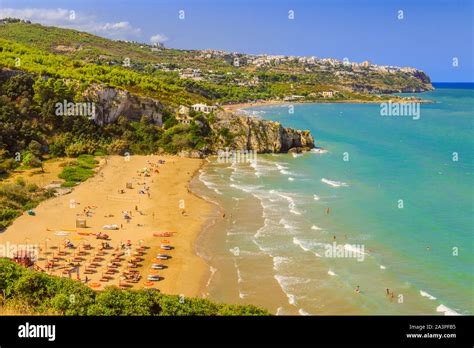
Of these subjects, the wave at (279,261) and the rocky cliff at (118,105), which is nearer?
the wave at (279,261)

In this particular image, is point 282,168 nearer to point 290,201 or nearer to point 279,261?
point 290,201

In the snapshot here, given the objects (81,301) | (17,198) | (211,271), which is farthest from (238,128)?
(81,301)

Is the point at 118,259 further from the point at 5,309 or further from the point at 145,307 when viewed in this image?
the point at 5,309

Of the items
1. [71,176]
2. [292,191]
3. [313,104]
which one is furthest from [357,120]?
[71,176]

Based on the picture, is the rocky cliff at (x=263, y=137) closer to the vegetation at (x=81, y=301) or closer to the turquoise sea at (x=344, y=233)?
the turquoise sea at (x=344, y=233)

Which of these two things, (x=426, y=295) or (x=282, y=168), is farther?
(x=282, y=168)

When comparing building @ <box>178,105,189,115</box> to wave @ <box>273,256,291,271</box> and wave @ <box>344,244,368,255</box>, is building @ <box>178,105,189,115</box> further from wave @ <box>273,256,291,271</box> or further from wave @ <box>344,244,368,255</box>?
wave @ <box>273,256,291,271</box>

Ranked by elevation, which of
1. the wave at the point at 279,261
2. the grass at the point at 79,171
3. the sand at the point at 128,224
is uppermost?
the grass at the point at 79,171

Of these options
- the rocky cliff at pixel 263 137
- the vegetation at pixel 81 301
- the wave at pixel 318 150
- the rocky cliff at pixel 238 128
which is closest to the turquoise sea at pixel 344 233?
the wave at pixel 318 150
